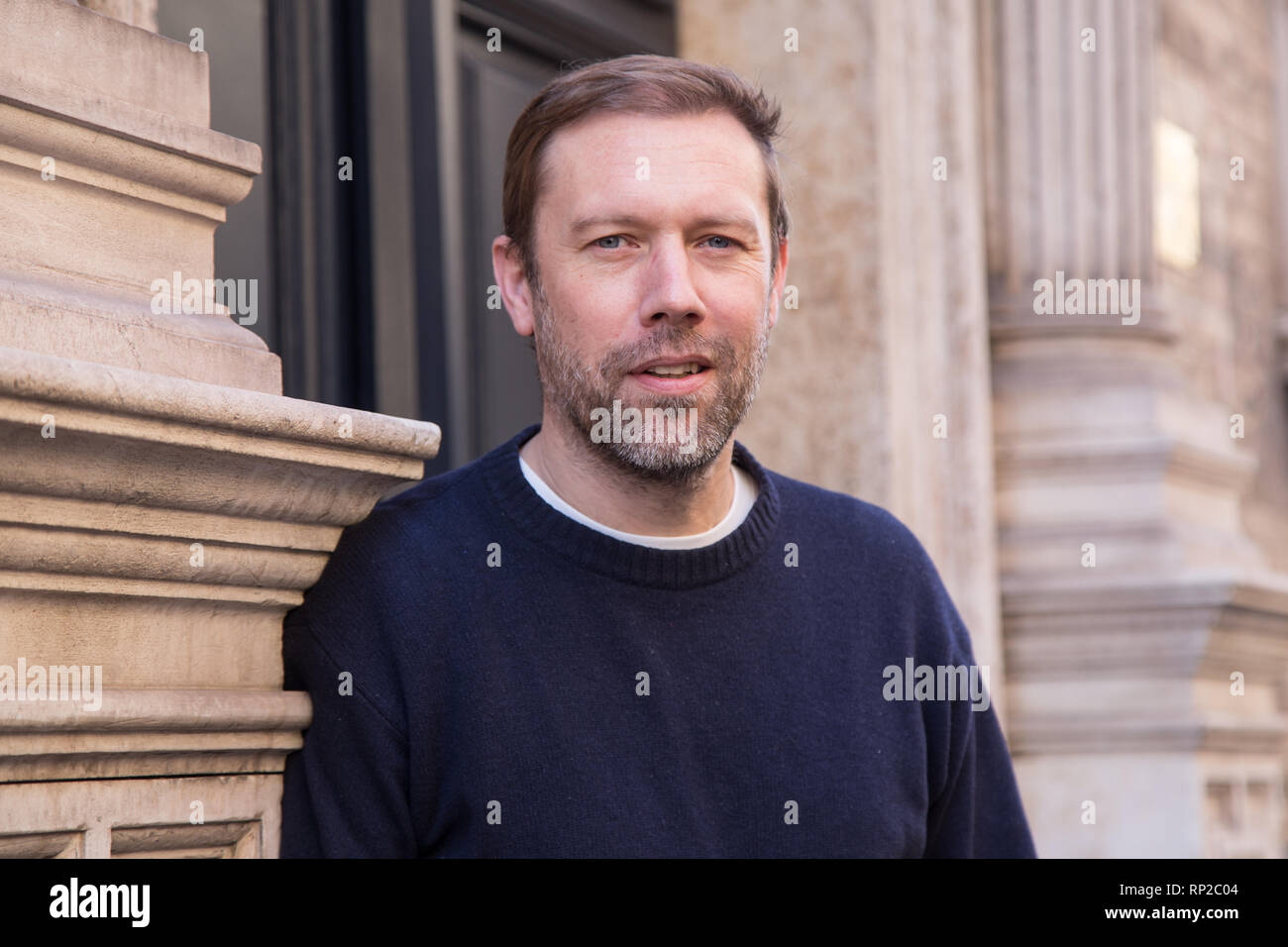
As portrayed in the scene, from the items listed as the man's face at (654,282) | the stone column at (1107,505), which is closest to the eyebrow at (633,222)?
the man's face at (654,282)

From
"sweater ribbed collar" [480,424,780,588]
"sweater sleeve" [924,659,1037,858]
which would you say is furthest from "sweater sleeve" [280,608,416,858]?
"sweater sleeve" [924,659,1037,858]

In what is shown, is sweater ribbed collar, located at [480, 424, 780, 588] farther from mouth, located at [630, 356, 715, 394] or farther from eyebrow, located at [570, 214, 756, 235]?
eyebrow, located at [570, 214, 756, 235]

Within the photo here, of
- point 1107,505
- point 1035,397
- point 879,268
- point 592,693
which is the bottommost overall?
point 592,693

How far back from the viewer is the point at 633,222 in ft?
5.65

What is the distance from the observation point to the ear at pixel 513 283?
1.89 m

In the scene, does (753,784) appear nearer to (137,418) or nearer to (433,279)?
(137,418)

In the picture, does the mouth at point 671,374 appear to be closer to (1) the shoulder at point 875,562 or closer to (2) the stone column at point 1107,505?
(1) the shoulder at point 875,562

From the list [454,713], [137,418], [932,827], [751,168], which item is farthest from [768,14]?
[137,418]

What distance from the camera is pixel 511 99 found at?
3.16m

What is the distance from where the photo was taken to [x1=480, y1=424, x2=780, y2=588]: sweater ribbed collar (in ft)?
A: 5.66

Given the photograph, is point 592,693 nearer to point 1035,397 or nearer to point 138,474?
point 138,474

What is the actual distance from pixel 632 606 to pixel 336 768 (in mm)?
361

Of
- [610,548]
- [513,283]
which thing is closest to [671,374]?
[610,548]

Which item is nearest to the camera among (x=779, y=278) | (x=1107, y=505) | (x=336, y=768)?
(x=336, y=768)
